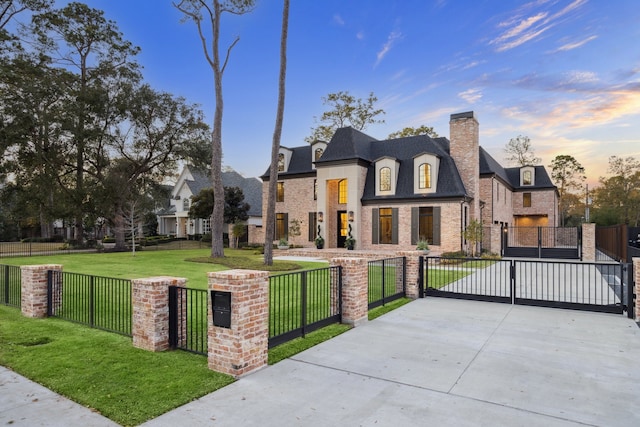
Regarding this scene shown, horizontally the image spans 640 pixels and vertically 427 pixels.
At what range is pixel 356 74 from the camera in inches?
780

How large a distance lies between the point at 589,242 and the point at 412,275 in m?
15.0

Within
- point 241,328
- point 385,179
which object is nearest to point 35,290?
point 241,328

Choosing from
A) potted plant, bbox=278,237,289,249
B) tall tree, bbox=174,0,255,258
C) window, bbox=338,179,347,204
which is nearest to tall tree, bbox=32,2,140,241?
tall tree, bbox=174,0,255,258

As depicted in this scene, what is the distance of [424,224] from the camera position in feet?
67.8

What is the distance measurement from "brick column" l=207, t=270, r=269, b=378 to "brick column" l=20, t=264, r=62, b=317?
16.8 ft

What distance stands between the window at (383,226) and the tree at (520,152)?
26912 millimetres

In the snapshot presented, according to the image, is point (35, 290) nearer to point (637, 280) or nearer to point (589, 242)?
point (637, 280)

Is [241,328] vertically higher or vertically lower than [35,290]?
higher

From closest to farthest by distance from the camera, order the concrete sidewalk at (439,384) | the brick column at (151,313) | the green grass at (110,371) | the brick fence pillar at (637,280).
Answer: the concrete sidewalk at (439,384)
the green grass at (110,371)
the brick column at (151,313)
the brick fence pillar at (637,280)

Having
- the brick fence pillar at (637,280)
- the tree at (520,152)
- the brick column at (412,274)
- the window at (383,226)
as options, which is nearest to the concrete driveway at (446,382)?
the brick fence pillar at (637,280)

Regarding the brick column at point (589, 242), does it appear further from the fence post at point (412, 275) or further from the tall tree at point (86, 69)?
the tall tree at point (86, 69)

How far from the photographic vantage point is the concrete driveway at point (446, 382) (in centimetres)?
338

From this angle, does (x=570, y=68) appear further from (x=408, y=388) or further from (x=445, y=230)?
(x=408, y=388)

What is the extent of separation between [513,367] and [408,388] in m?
1.69
